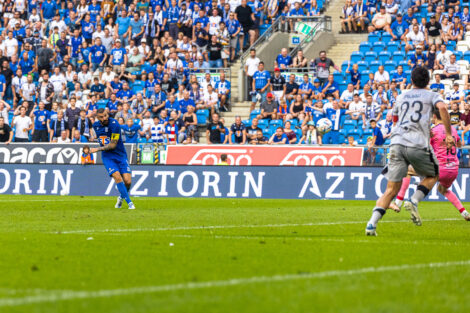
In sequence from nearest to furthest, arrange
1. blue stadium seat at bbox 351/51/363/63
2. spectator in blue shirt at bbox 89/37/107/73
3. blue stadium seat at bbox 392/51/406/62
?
blue stadium seat at bbox 392/51/406/62, blue stadium seat at bbox 351/51/363/63, spectator in blue shirt at bbox 89/37/107/73

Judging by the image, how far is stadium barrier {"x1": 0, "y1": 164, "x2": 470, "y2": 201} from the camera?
24.5 metres

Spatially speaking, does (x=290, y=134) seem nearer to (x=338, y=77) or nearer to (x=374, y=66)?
(x=338, y=77)

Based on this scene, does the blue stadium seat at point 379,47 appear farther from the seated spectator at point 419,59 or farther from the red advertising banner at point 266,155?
the red advertising banner at point 266,155

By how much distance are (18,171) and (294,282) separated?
2118cm

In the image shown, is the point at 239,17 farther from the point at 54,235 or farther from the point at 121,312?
the point at 121,312

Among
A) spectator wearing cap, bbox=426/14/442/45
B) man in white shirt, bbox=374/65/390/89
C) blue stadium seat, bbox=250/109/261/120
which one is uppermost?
spectator wearing cap, bbox=426/14/442/45

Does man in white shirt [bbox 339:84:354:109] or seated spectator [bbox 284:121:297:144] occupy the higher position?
man in white shirt [bbox 339:84:354:109]

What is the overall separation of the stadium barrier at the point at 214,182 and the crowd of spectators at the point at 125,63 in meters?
3.32

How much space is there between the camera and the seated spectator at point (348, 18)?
33.4 meters

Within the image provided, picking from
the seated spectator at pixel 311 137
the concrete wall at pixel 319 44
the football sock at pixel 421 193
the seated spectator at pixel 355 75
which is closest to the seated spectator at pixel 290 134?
the seated spectator at pixel 311 137

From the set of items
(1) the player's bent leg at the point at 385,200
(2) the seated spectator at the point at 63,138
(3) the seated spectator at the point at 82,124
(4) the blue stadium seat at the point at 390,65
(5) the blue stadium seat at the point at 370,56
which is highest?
(1) the player's bent leg at the point at 385,200

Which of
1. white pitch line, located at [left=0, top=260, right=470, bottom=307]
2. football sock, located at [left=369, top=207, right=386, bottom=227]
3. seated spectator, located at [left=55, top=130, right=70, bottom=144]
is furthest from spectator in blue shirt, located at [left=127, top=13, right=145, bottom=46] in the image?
white pitch line, located at [left=0, top=260, right=470, bottom=307]

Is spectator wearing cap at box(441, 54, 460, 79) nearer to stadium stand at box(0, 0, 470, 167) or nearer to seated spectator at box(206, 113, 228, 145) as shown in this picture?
stadium stand at box(0, 0, 470, 167)

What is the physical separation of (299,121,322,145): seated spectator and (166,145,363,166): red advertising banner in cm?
96
